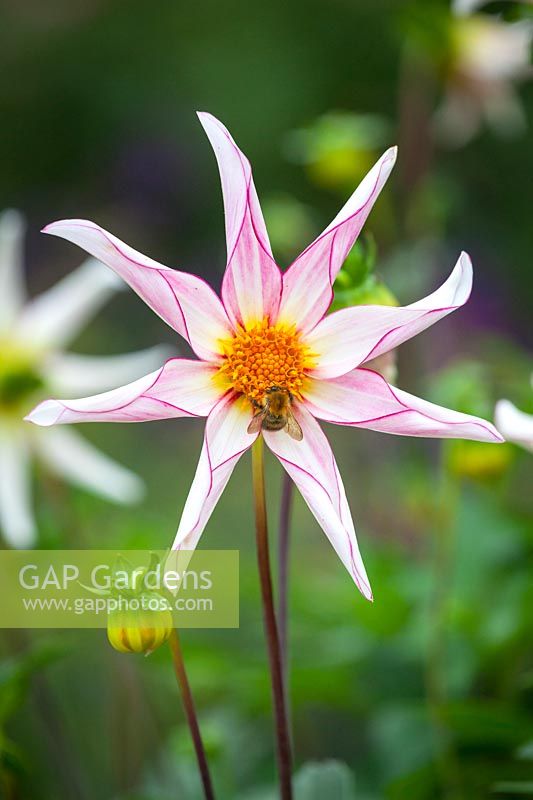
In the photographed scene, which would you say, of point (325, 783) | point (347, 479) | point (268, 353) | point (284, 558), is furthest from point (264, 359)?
point (347, 479)

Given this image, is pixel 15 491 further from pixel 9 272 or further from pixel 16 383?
pixel 9 272

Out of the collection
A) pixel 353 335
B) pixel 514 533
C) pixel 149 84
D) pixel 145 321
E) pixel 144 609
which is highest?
pixel 149 84

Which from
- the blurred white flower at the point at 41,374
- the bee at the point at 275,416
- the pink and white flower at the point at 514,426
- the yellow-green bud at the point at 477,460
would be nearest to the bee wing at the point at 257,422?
the bee at the point at 275,416

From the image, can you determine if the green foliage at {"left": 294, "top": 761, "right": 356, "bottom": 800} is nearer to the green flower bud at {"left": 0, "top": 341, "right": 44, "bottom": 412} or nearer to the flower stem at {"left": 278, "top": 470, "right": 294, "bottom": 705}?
the flower stem at {"left": 278, "top": 470, "right": 294, "bottom": 705}

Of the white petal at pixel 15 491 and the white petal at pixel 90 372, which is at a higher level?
the white petal at pixel 90 372

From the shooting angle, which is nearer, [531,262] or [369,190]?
[369,190]

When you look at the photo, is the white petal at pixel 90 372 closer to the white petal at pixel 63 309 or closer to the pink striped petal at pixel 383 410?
the white petal at pixel 63 309

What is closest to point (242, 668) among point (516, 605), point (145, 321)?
point (516, 605)

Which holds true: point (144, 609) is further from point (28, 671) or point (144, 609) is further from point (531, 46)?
point (531, 46)
